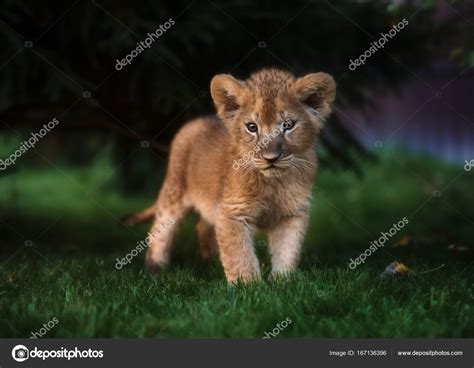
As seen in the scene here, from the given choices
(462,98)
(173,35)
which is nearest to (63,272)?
(173,35)

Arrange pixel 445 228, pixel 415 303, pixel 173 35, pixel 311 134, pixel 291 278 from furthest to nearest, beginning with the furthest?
pixel 445 228 → pixel 173 35 → pixel 311 134 → pixel 291 278 → pixel 415 303

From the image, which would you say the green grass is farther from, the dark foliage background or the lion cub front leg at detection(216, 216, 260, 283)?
the dark foliage background

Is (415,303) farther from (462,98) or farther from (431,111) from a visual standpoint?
(431,111)

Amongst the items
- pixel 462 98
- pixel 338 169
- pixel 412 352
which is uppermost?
pixel 462 98

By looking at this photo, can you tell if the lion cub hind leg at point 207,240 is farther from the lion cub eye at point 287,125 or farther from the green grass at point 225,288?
the lion cub eye at point 287,125

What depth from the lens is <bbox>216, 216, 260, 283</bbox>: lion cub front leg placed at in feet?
17.5

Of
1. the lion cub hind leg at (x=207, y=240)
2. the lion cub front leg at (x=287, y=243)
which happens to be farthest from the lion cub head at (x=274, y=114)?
the lion cub hind leg at (x=207, y=240)

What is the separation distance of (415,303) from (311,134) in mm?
1508

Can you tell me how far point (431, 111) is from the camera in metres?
13.5

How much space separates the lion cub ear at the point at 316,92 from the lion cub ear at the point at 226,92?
16.8 inches

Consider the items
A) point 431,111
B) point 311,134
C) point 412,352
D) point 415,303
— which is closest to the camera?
point 412,352

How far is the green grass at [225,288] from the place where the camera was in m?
4.22

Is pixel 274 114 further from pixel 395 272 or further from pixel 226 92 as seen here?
pixel 395 272

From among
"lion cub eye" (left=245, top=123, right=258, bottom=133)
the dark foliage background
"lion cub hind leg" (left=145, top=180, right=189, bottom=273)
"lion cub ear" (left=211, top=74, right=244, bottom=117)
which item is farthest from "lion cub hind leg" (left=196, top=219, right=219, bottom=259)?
"lion cub eye" (left=245, top=123, right=258, bottom=133)
